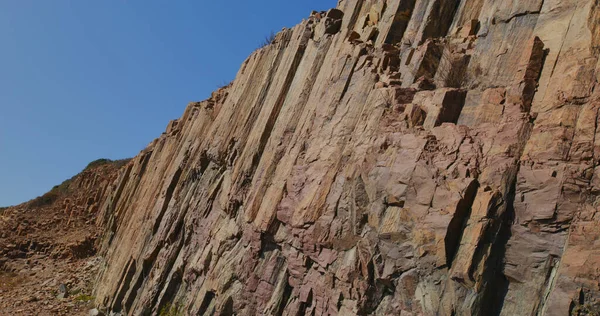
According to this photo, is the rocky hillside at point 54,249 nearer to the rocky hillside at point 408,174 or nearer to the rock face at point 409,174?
the rock face at point 409,174

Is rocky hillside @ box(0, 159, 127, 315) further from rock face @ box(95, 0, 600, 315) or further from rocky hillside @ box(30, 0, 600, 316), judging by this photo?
rocky hillside @ box(30, 0, 600, 316)

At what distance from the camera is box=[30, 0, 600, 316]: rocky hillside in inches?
388

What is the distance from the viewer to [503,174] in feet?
34.9

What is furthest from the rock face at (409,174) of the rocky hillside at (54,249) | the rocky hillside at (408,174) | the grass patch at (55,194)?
the grass patch at (55,194)

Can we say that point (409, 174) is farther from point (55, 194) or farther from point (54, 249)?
point (55, 194)

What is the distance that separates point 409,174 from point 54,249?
113 feet

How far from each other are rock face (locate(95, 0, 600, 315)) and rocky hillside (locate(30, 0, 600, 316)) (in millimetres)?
43

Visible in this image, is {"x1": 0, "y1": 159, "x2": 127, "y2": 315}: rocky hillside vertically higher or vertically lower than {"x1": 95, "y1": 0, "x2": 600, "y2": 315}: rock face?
lower

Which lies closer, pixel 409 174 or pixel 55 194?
pixel 409 174

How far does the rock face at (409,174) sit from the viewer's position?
9.87 metres

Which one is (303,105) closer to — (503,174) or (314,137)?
(314,137)

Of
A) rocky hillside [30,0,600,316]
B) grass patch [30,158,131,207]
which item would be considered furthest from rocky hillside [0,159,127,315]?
rocky hillside [30,0,600,316]

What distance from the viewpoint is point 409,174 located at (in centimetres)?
1245

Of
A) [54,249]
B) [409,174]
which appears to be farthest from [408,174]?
[54,249]
